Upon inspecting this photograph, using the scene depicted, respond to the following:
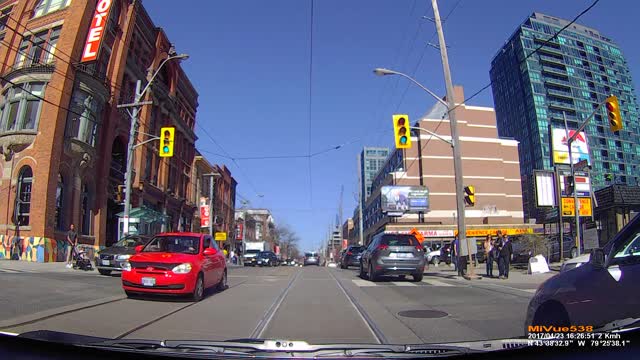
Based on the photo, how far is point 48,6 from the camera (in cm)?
2717

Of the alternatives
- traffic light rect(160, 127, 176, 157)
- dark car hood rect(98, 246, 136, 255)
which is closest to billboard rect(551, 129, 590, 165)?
traffic light rect(160, 127, 176, 157)

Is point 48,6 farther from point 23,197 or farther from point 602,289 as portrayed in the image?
point 602,289

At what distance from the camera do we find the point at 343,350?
358 centimetres

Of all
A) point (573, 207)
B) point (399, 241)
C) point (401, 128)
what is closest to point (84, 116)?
point (401, 128)

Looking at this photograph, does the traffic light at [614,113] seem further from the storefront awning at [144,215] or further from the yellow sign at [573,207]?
the storefront awning at [144,215]

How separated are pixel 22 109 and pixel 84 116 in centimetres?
297

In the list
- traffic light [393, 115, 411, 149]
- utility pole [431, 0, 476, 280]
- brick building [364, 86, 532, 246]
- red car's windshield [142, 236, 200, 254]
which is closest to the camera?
red car's windshield [142, 236, 200, 254]

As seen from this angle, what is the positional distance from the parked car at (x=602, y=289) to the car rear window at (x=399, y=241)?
11.3m

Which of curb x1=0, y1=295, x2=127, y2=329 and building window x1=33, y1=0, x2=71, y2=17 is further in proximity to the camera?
building window x1=33, y1=0, x2=71, y2=17

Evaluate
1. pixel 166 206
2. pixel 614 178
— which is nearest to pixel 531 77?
pixel 614 178

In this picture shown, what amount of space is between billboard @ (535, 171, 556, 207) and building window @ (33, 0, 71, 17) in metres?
31.3

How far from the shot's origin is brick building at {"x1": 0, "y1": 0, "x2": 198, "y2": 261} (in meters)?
22.7

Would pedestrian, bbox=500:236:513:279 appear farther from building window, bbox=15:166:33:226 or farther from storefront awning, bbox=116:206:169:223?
building window, bbox=15:166:33:226

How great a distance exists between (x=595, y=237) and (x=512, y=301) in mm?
10527
